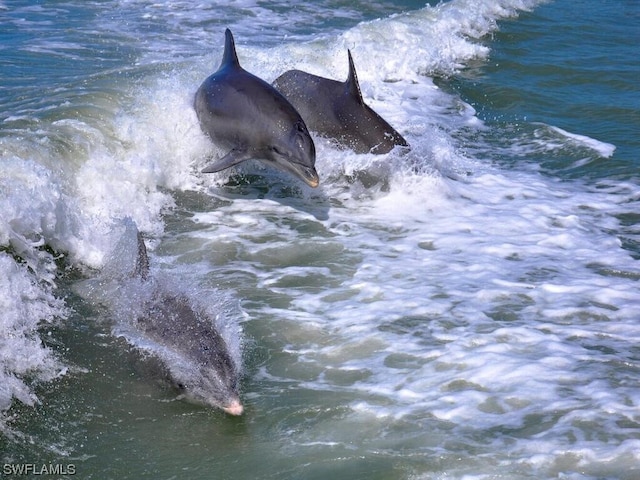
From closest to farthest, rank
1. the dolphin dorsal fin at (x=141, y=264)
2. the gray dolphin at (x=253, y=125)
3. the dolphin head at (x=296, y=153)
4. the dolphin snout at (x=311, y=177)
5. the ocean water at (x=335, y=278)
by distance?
the ocean water at (x=335, y=278)
the dolphin dorsal fin at (x=141, y=264)
the dolphin snout at (x=311, y=177)
the dolphin head at (x=296, y=153)
the gray dolphin at (x=253, y=125)

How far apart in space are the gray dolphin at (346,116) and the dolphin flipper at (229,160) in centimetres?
132

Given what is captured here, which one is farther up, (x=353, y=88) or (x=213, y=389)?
(x=353, y=88)

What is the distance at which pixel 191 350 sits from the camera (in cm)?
571

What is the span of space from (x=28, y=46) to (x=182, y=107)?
5.10 m

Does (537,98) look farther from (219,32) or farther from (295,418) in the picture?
(295,418)

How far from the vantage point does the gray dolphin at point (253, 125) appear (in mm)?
9375

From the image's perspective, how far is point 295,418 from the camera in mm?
5555

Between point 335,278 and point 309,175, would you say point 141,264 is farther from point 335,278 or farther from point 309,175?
point 309,175

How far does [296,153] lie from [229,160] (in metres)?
0.73

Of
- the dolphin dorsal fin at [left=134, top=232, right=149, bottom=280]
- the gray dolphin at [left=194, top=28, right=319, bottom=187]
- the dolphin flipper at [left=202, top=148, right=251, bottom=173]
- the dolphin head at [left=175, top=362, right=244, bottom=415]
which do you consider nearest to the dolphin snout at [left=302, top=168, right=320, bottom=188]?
the gray dolphin at [left=194, top=28, right=319, bottom=187]

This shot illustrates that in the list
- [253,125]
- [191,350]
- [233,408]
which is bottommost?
[233,408]


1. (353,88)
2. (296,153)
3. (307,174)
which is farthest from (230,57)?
(307,174)

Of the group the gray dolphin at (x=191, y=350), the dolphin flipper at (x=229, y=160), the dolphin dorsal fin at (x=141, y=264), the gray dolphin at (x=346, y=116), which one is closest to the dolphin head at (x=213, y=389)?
the gray dolphin at (x=191, y=350)

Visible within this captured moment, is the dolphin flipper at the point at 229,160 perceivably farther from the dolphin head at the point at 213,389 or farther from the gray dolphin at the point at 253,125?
the dolphin head at the point at 213,389
